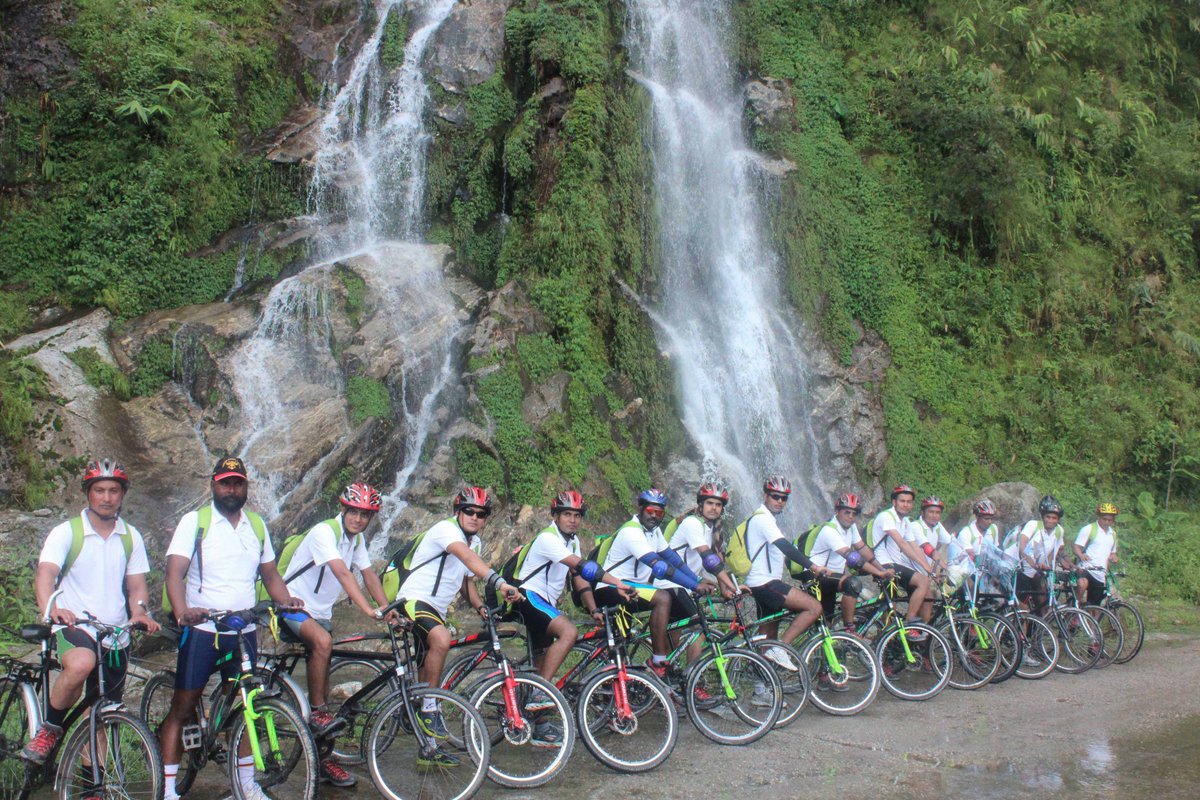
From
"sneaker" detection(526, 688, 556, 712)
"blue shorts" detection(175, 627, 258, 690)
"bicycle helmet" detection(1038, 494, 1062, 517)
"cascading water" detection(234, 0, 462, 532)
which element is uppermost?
"cascading water" detection(234, 0, 462, 532)

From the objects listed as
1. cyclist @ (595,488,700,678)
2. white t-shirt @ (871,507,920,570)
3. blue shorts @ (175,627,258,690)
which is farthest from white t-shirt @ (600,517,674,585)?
white t-shirt @ (871,507,920,570)

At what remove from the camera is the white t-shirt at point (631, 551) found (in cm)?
786

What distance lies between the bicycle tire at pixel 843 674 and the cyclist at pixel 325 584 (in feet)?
13.2

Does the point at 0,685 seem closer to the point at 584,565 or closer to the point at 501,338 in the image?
the point at 584,565

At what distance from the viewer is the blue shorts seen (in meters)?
5.71

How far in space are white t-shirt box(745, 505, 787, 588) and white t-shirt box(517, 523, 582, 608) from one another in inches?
71.9

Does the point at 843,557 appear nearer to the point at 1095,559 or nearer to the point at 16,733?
the point at 1095,559

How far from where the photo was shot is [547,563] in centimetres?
759

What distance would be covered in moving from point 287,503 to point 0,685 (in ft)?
26.3

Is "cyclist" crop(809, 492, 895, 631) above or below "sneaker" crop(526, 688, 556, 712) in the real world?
above

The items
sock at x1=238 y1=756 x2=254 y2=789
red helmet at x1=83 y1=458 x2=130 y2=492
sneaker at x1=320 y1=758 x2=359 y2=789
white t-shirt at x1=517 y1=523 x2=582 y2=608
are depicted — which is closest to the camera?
sock at x1=238 y1=756 x2=254 y2=789

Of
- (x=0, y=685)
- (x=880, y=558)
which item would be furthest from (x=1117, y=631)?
(x=0, y=685)

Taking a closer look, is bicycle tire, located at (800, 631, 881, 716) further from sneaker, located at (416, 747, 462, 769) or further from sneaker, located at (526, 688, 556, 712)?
sneaker, located at (416, 747, 462, 769)

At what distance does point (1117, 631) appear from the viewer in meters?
11.3
